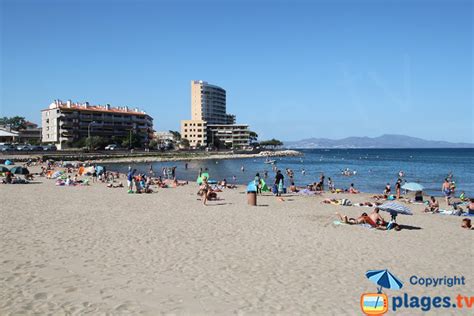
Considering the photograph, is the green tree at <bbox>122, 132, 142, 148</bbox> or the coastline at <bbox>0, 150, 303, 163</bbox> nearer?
the coastline at <bbox>0, 150, 303, 163</bbox>

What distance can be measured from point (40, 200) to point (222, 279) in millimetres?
14196

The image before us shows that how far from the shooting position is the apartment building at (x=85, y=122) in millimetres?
102625

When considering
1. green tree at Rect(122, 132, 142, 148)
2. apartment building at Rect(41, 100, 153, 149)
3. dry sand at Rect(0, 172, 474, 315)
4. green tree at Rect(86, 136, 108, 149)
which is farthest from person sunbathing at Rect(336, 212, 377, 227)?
apartment building at Rect(41, 100, 153, 149)

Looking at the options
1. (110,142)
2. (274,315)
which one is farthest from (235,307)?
(110,142)

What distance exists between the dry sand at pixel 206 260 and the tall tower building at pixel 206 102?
161m

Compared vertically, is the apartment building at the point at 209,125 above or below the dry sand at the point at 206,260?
Answer: above

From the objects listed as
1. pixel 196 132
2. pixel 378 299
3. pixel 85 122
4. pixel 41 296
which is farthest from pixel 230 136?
pixel 41 296

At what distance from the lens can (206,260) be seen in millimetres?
9180

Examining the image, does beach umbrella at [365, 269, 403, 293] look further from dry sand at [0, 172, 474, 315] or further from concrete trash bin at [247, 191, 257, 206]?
concrete trash bin at [247, 191, 257, 206]

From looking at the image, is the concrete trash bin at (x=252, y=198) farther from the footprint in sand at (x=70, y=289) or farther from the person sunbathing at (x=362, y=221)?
the footprint in sand at (x=70, y=289)

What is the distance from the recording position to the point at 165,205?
18359 millimetres

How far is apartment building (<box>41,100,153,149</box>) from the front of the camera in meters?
103

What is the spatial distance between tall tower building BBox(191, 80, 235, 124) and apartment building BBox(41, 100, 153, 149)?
57645 millimetres

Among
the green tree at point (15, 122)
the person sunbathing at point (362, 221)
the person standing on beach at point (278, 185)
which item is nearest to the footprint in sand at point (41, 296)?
the person sunbathing at point (362, 221)
